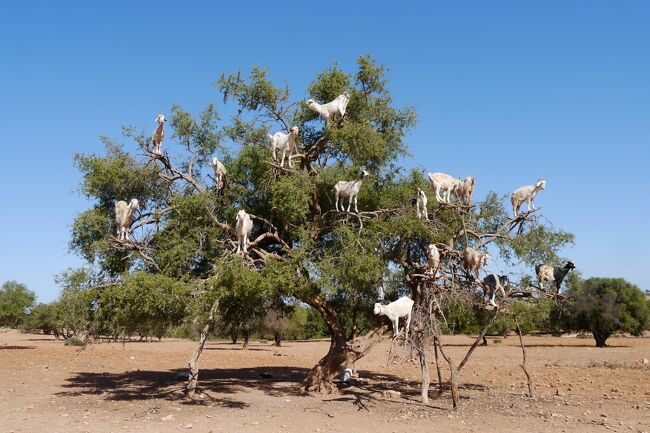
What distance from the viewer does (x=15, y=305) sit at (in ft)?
148

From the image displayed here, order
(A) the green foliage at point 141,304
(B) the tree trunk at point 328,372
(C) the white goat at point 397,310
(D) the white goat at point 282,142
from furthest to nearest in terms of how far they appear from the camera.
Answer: (B) the tree trunk at point 328,372, (D) the white goat at point 282,142, (C) the white goat at point 397,310, (A) the green foliage at point 141,304

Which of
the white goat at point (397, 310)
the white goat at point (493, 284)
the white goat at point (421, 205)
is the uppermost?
the white goat at point (421, 205)

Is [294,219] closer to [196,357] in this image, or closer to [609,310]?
[196,357]

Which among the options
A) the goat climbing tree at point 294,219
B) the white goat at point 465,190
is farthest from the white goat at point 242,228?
the white goat at point 465,190

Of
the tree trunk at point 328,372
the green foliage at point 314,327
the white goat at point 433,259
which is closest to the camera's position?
the white goat at point 433,259

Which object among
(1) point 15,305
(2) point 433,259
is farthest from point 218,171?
(1) point 15,305

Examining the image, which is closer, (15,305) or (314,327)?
(15,305)

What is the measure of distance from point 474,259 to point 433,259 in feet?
3.94

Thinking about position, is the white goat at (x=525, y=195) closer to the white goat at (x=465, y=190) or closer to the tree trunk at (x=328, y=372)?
the white goat at (x=465, y=190)

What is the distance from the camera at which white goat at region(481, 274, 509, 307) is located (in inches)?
565

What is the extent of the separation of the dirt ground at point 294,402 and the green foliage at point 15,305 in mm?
21497

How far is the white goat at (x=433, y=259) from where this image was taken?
45.2 feet

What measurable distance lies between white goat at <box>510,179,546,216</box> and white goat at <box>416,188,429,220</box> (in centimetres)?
226

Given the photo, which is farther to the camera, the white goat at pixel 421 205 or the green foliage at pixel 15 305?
the green foliage at pixel 15 305
